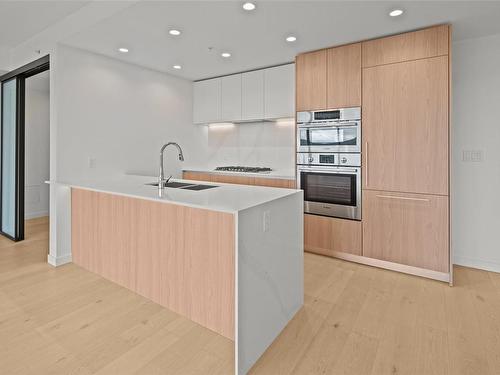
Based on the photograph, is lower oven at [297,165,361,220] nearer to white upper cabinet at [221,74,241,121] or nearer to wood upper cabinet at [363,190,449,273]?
wood upper cabinet at [363,190,449,273]

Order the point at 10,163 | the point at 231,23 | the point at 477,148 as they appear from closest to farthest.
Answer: the point at 231,23 → the point at 477,148 → the point at 10,163

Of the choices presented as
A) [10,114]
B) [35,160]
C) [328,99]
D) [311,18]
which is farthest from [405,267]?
[35,160]

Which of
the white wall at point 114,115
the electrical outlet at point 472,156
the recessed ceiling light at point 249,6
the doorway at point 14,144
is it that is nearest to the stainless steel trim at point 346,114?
the electrical outlet at point 472,156

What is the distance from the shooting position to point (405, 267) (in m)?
2.94

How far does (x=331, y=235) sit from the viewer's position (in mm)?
3365

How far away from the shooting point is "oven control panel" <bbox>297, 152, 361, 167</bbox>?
3168 millimetres

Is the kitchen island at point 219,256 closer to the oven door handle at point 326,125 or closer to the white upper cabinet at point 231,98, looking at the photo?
the oven door handle at point 326,125

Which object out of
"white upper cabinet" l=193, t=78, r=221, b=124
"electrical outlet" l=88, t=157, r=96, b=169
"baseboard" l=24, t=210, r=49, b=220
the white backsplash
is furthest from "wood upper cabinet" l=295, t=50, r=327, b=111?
"baseboard" l=24, t=210, r=49, b=220

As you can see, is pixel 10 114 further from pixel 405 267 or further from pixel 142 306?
pixel 405 267

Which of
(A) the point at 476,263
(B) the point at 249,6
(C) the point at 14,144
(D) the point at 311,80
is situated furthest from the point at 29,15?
(A) the point at 476,263

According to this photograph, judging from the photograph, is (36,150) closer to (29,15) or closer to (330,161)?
(29,15)

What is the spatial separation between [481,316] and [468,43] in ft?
8.36

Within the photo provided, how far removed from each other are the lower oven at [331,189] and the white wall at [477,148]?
1040 millimetres

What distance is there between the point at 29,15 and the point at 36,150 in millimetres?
3040
